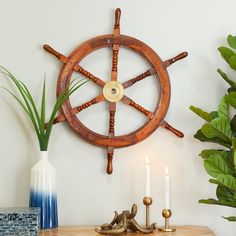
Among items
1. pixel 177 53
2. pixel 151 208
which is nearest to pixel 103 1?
pixel 177 53

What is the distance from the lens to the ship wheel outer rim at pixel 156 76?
216cm

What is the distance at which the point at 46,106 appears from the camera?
2.20 metres

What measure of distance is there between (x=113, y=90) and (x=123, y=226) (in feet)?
1.93

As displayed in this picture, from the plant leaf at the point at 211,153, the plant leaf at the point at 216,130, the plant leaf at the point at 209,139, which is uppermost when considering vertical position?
the plant leaf at the point at 216,130

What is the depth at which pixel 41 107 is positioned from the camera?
6.95ft

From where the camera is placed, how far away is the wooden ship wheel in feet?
7.12

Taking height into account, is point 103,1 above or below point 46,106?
above

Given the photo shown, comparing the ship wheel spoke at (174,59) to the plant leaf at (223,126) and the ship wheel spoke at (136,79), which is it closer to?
the ship wheel spoke at (136,79)

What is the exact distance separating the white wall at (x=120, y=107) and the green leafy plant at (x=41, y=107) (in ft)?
0.12

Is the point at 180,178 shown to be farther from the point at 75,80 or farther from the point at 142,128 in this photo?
the point at 75,80

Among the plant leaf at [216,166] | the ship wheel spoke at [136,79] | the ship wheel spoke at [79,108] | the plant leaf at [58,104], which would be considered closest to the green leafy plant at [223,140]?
the plant leaf at [216,166]

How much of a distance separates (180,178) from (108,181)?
320mm

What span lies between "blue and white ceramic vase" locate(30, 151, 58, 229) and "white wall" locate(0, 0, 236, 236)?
0.13 m

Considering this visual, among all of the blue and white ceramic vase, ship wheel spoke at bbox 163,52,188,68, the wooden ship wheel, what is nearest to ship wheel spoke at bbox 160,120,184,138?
the wooden ship wheel
